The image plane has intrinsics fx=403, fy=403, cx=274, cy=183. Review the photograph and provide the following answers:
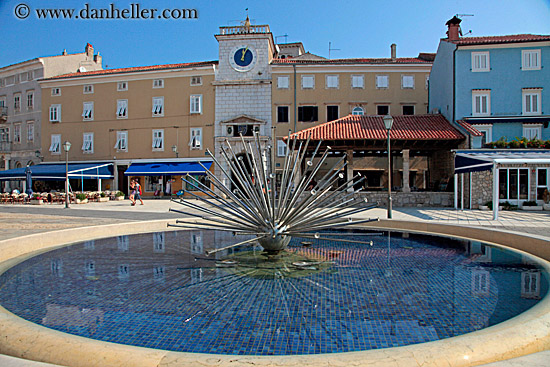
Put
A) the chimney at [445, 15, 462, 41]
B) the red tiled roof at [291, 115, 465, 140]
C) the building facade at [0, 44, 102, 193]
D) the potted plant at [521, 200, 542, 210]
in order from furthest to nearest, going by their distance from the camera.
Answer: the building facade at [0, 44, 102, 193] → the chimney at [445, 15, 462, 41] → the red tiled roof at [291, 115, 465, 140] → the potted plant at [521, 200, 542, 210]

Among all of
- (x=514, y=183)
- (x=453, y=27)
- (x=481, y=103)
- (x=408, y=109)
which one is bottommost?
(x=514, y=183)

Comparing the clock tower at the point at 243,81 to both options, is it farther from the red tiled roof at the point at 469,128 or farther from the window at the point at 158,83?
Answer: the red tiled roof at the point at 469,128

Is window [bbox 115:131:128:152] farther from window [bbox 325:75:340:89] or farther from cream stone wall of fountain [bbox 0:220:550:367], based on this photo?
cream stone wall of fountain [bbox 0:220:550:367]

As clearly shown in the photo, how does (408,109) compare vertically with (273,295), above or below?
above

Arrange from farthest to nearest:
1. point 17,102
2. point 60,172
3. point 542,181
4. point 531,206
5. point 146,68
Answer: point 17,102, point 146,68, point 60,172, point 542,181, point 531,206

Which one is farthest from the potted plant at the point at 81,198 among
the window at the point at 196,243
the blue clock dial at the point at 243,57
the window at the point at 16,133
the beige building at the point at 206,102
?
the window at the point at 16,133

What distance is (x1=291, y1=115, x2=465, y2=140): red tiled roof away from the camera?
23.0m

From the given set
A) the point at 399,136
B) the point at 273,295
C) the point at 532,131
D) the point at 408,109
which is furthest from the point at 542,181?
the point at 273,295

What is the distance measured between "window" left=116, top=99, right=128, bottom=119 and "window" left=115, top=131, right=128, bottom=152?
151 centimetres

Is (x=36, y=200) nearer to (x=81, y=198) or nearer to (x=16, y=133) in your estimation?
(x=81, y=198)

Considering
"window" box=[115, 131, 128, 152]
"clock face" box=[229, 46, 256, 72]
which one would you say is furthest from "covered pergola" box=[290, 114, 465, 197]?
"window" box=[115, 131, 128, 152]

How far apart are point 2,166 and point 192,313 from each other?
46.3 m

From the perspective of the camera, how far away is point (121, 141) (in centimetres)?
3684

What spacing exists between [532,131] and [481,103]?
3712 millimetres
